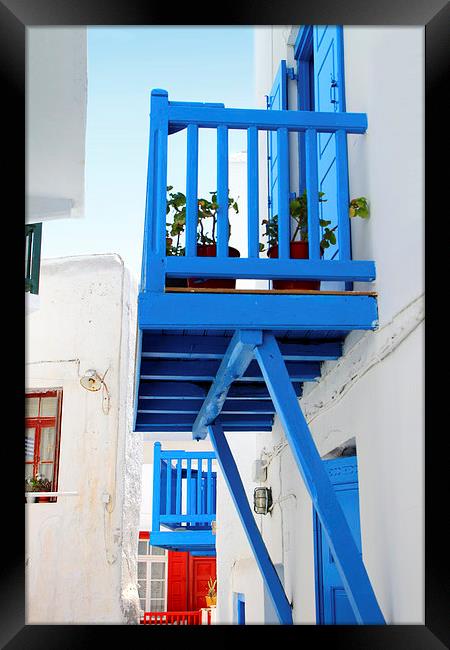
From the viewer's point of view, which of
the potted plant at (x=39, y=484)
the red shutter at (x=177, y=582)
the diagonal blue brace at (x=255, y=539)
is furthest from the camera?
the red shutter at (x=177, y=582)

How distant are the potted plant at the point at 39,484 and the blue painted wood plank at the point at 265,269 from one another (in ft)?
28.7

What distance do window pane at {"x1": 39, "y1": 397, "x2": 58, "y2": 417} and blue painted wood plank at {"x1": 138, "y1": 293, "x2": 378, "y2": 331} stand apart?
8.90 m

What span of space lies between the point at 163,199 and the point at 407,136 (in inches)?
47.8

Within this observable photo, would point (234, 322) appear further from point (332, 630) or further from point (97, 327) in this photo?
point (97, 327)

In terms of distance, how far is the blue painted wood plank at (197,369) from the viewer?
16.9 feet

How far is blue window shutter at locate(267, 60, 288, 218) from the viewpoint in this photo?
21.3 ft

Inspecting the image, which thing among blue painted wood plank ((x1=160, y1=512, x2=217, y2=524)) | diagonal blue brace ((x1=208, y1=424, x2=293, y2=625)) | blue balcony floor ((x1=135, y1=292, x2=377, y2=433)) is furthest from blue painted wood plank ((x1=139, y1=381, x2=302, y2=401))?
blue painted wood plank ((x1=160, y1=512, x2=217, y2=524))

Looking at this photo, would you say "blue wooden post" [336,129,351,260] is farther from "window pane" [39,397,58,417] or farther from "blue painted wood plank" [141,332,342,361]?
"window pane" [39,397,58,417]

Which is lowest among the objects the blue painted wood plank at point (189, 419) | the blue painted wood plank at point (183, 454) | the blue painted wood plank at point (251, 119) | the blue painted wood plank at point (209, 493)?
the blue painted wood plank at point (209, 493)

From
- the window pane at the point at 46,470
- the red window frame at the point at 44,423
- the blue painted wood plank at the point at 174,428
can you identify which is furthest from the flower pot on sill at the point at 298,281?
the window pane at the point at 46,470

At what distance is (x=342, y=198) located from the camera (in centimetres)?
408

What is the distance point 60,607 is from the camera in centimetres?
1138

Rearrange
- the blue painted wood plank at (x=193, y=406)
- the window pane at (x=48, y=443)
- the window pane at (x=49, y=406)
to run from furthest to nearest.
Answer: the window pane at (x=49, y=406) < the window pane at (x=48, y=443) < the blue painted wood plank at (x=193, y=406)

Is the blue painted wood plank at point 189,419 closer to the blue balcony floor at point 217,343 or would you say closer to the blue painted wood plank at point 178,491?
the blue balcony floor at point 217,343
